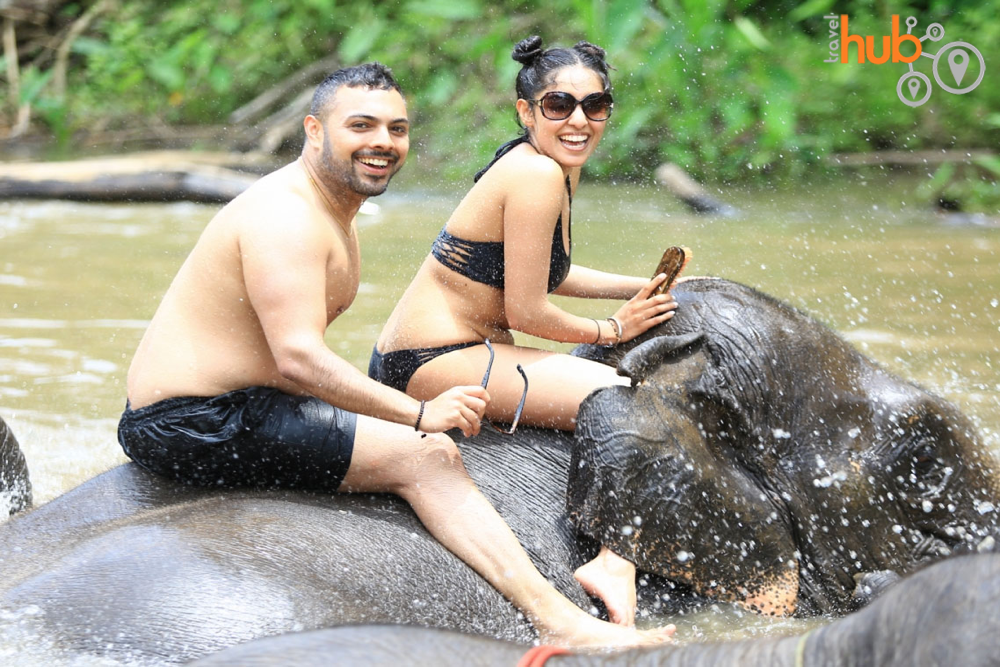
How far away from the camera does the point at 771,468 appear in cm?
354

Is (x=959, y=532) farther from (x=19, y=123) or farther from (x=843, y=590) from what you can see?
(x=19, y=123)

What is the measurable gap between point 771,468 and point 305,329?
1.37 m

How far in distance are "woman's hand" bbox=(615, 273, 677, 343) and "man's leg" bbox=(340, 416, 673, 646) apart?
27.5 inches

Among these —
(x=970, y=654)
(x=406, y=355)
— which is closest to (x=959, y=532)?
(x=406, y=355)

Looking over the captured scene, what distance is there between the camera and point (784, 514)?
11.5ft

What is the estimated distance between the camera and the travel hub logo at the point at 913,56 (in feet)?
43.9

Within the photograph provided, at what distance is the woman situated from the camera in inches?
145

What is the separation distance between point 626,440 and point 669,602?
0.50 m

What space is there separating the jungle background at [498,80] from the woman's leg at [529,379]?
8.68 metres

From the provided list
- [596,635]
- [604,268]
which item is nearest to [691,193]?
[604,268]

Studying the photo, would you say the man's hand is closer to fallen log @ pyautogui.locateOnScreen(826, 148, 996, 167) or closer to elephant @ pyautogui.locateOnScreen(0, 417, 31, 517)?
elephant @ pyautogui.locateOnScreen(0, 417, 31, 517)

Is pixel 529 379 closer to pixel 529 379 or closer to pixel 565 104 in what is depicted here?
pixel 529 379

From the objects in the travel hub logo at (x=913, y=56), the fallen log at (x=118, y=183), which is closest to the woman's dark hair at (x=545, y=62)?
the fallen log at (x=118, y=183)

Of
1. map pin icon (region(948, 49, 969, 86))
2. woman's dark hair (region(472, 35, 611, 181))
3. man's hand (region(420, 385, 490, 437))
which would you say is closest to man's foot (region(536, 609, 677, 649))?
man's hand (region(420, 385, 490, 437))
